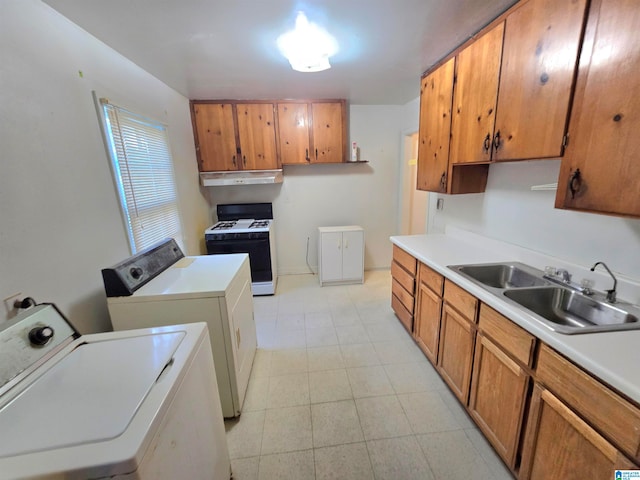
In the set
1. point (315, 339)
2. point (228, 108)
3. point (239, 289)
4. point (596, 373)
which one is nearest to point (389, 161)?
point (228, 108)

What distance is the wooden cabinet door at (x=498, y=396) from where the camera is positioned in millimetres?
1207

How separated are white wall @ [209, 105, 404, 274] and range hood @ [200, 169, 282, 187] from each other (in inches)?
13.0

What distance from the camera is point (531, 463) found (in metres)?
1.15

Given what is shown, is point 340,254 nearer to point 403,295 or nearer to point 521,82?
point 403,295

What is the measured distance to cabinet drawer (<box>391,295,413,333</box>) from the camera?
93.2 inches

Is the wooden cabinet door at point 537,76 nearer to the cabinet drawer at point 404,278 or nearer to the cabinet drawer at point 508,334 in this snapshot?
the cabinet drawer at point 508,334

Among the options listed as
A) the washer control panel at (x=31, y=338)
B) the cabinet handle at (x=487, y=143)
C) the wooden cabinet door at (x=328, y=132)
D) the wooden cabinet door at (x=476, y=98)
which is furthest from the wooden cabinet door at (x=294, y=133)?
the washer control panel at (x=31, y=338)

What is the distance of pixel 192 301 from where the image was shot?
1.47 m

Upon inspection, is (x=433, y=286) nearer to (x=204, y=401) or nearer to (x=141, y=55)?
(x=204, y=401)

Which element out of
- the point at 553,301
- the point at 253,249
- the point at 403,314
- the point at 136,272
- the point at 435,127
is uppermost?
the point at 435,127

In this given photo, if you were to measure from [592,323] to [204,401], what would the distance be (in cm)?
186

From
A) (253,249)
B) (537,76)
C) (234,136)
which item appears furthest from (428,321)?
(234,136)

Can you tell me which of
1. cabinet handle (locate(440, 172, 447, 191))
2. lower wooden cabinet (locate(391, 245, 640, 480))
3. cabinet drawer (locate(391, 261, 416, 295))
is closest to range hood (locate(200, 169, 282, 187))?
cabinet drawer (locate(391, 261, 416, 295))

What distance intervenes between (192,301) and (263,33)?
67.1 inches
